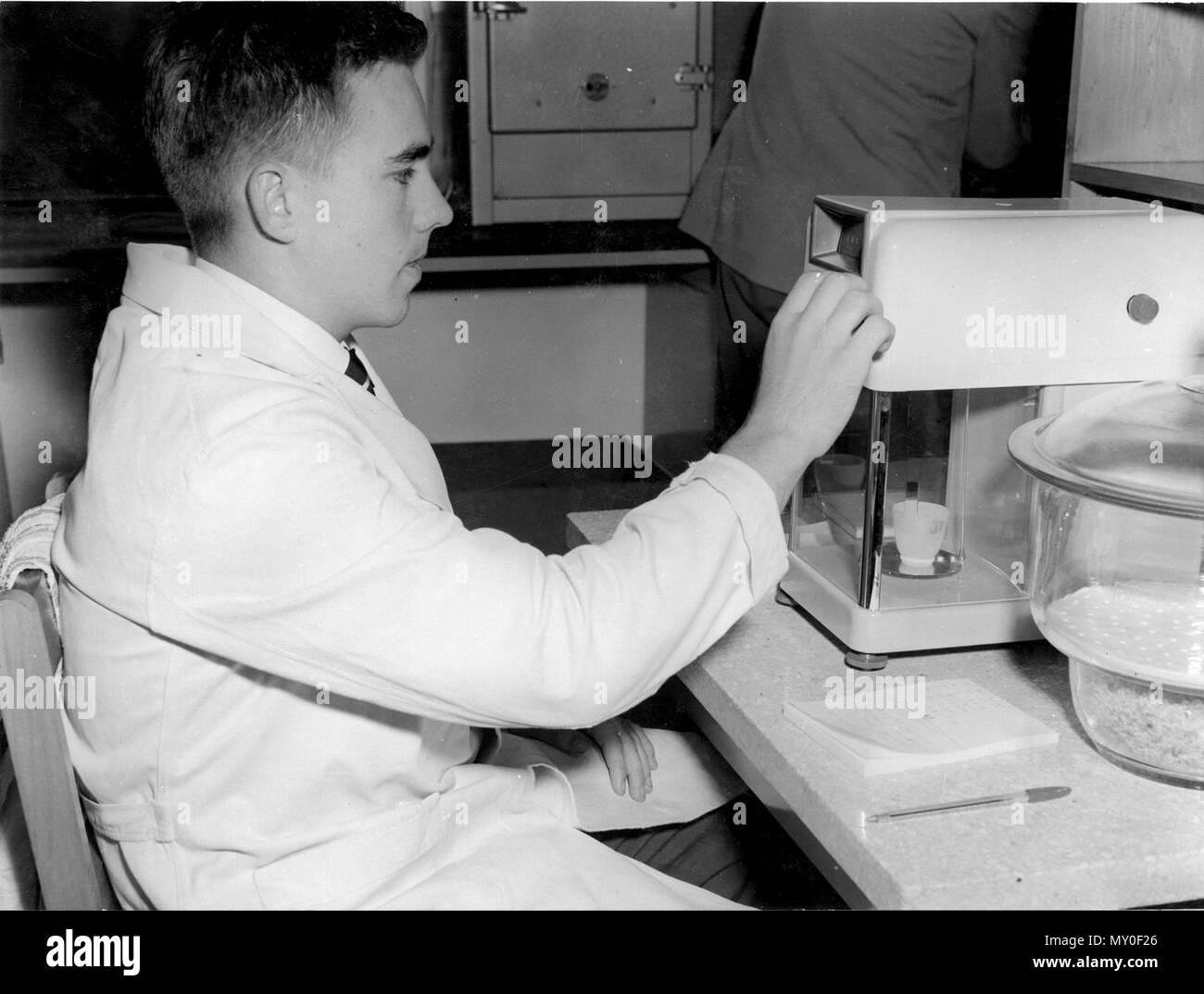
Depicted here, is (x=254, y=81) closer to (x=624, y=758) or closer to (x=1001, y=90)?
(x=624, y=758)

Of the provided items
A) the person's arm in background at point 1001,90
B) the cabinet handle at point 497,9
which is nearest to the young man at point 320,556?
the person's arm in background at point 1001,90

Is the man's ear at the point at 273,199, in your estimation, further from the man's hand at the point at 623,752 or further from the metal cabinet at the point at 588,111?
the metal cabinet at the point at 588,111

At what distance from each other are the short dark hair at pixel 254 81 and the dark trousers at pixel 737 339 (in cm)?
97

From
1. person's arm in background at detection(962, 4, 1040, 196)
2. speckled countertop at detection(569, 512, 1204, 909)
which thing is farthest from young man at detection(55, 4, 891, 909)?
person's arm in background at detection(962, 4, 1040, 196)

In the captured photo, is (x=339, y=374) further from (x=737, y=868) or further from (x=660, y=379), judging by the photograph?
(x=660, y=379)

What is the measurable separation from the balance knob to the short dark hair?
26.2 inches

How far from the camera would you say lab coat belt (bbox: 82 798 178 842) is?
36.3 inches

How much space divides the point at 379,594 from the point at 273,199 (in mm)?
345

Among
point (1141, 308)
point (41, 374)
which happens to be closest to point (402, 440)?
point (1141, 308)

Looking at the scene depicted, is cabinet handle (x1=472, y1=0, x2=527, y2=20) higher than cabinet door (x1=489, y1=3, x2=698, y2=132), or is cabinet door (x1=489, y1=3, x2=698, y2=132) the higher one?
cabinet handle (x1=472, y1=0, x2=527, y2=20)

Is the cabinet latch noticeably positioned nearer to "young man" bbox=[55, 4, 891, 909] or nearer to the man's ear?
"young man" bbox=[55, 4, 891, 909]

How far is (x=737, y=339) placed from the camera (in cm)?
229
